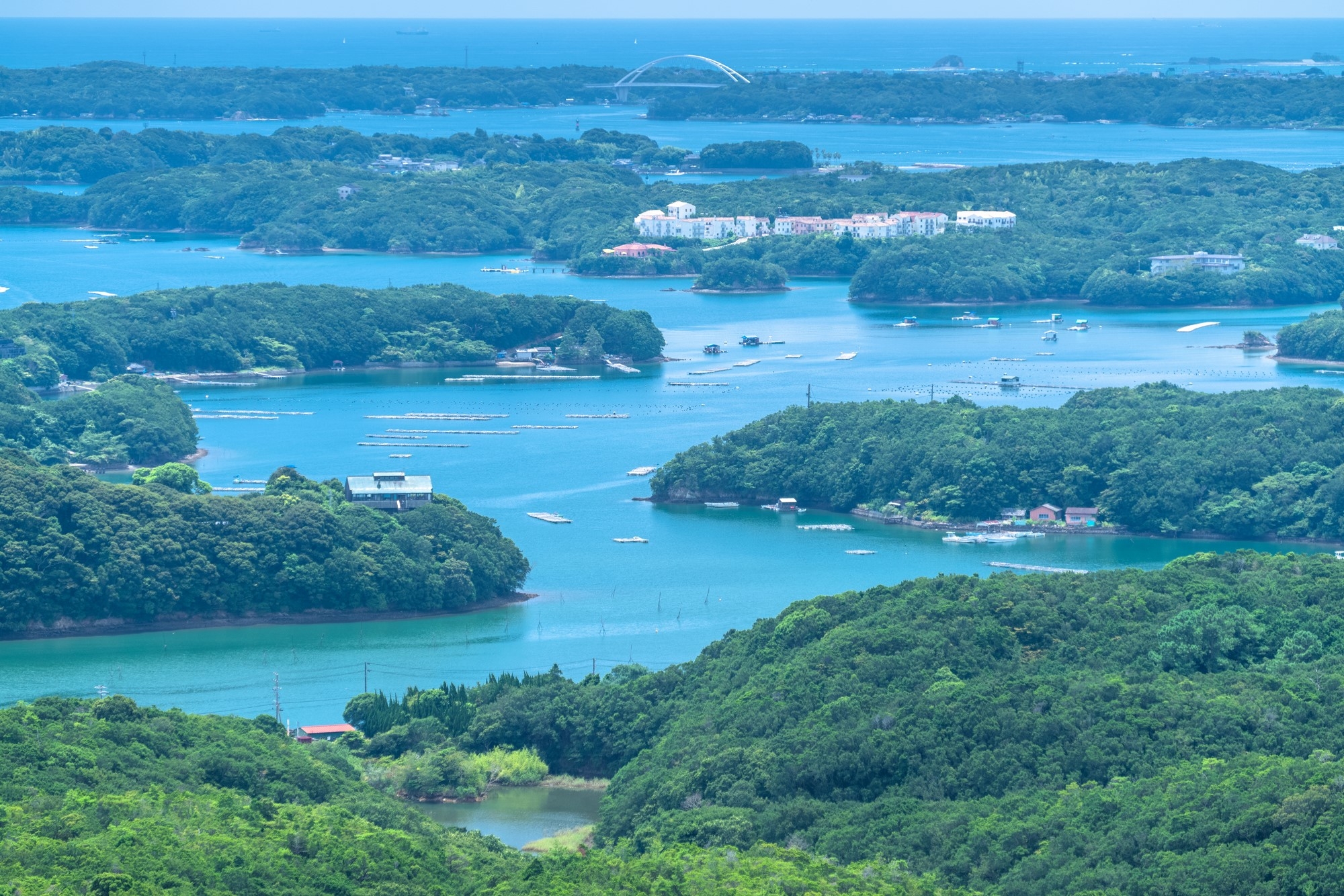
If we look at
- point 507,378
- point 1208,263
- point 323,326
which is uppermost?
point 1208,263

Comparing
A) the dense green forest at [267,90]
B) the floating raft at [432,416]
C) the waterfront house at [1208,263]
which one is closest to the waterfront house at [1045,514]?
the floating raft at [432,416]

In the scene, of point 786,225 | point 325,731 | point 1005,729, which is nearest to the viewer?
point 1005,729

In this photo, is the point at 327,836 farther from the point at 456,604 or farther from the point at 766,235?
the point at 766,235

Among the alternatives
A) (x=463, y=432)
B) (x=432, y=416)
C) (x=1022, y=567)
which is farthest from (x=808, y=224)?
(x=1022, y=567)

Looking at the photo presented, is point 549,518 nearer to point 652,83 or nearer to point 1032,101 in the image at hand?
point 1032,101

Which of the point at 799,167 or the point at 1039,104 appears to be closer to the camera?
the point at 799,167

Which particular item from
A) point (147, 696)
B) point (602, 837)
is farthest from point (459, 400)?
point (602, 837)

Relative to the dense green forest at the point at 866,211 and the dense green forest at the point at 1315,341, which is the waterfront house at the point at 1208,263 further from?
the dense green forest at the point at 1315,341

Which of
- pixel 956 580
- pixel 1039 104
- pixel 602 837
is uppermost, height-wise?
pixel 1039 104
